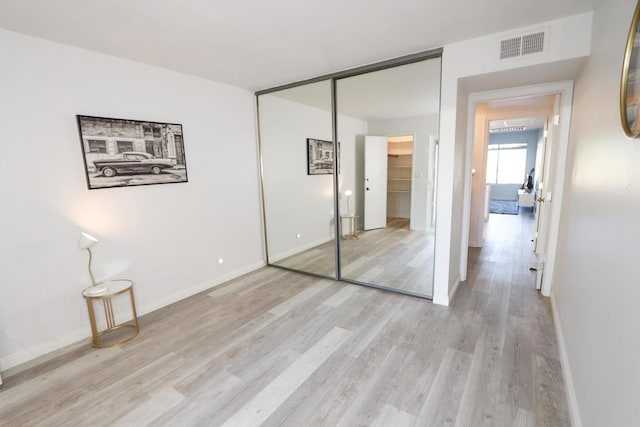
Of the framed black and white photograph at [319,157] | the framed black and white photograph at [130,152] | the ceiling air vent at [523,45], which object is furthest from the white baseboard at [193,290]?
the ceiling air vent at [523,45]

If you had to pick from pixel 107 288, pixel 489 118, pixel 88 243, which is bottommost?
pixel 107 288

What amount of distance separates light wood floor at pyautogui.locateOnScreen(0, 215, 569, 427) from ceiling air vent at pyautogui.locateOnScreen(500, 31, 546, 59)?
233 cm

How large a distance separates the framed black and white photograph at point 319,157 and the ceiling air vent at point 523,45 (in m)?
1.98

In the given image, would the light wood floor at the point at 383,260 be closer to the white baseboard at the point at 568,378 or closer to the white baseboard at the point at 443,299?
the white baseboard at the point at 443,299

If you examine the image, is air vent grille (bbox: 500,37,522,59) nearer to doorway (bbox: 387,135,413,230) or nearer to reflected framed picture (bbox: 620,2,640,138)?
reflected framed picture (bbox: 620,2,640,138)

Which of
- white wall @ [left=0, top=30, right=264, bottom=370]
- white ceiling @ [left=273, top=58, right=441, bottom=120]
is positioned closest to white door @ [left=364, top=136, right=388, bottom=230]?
white ceiling @ [left=273, top=58, right=441, bottom=120]

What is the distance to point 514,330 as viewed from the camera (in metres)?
2.55

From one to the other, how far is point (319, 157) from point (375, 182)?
6.49ft

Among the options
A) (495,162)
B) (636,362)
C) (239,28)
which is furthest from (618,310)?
(495,162)

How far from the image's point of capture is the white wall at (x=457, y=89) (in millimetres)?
2176

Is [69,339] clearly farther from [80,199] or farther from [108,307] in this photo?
[80,199]

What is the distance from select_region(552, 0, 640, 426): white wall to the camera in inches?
42.4

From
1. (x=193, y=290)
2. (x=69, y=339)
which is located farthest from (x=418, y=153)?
(x=69, y=339)

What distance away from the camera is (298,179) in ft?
14.0
